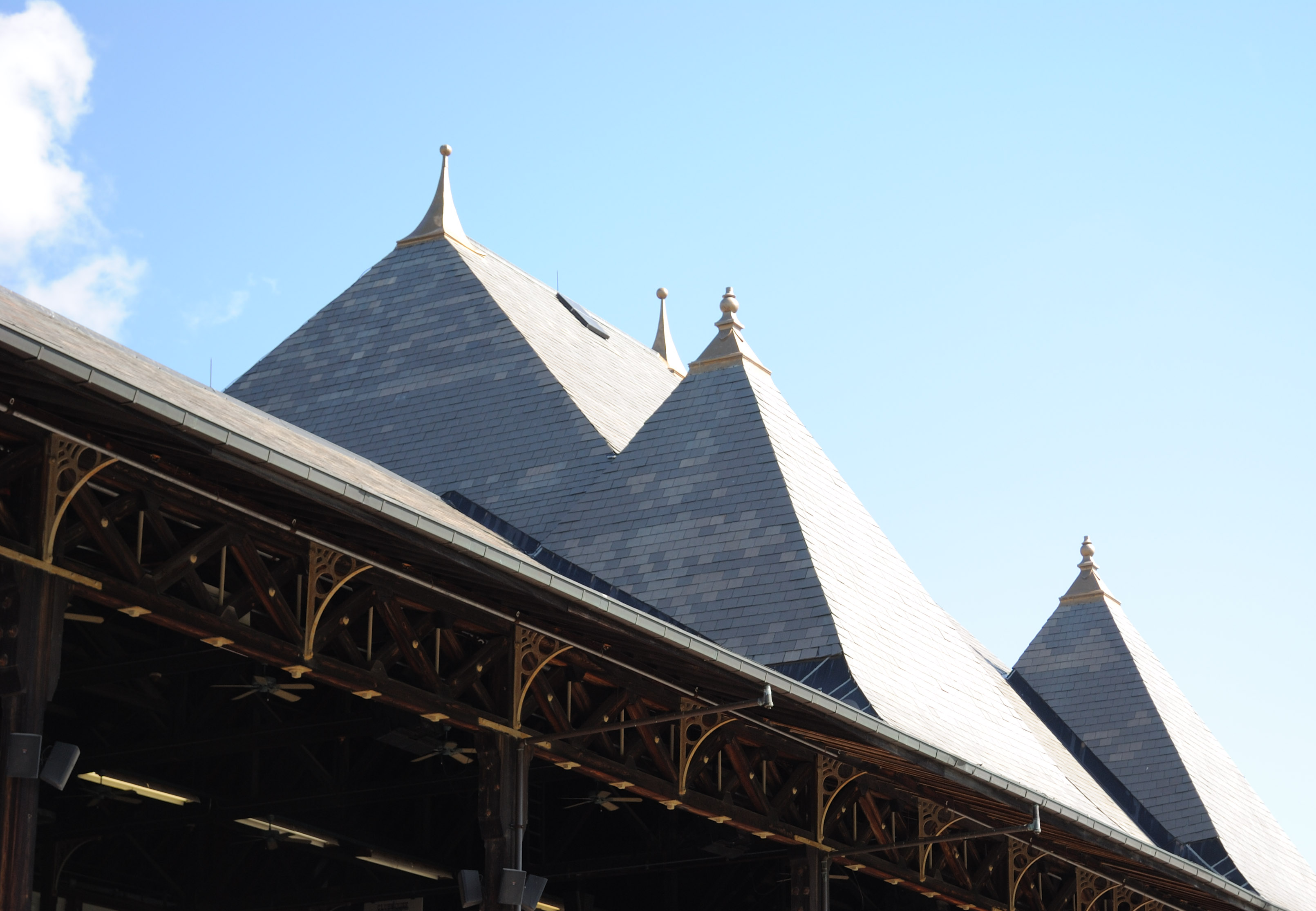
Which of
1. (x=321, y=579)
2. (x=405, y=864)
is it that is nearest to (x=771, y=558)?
(x=405, y=864)

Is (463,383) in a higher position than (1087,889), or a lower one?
higher

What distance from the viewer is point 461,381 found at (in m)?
26.4

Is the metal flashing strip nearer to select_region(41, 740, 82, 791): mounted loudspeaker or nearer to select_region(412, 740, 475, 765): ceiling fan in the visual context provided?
select_region(41, 740, 82, 791): mounted loudspeaker

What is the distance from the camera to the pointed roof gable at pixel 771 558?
19781mm

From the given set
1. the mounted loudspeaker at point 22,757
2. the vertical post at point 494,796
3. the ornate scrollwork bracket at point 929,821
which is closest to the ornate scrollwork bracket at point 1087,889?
the ornate scrollwork bracket at point 929,821

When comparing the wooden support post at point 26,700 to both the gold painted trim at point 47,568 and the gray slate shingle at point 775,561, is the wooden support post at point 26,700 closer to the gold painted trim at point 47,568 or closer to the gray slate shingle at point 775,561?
the gold painted trim at point 47,568

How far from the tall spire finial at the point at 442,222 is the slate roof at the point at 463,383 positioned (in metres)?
0.14

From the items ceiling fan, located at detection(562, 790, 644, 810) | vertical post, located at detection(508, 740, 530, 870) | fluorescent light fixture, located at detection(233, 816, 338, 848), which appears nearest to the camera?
vertical post, located at detection(508, 740, 530, 870)

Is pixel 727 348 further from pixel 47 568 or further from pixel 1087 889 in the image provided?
pixel 47 568

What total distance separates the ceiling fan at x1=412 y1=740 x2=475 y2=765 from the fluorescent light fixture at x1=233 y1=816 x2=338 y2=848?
139 cm

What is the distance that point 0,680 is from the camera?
30.8 feet

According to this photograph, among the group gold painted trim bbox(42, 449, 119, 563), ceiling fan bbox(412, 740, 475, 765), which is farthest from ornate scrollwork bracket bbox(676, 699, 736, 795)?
gold painted trim bbox(42, 449, 119, 563)

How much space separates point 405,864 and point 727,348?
8.72 m

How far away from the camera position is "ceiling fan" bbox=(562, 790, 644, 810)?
688 inches
